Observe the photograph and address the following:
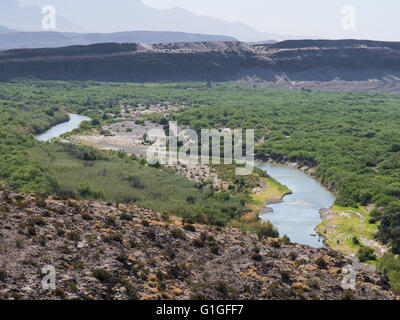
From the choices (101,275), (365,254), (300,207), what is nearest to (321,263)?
(365,254)

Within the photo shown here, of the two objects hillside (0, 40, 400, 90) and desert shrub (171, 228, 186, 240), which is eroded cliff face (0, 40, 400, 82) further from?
desert shrub (171, 228, 186, 240)

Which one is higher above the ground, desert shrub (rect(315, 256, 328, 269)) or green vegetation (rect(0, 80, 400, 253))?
green vegetation (rect(0, 80, 400, 253))

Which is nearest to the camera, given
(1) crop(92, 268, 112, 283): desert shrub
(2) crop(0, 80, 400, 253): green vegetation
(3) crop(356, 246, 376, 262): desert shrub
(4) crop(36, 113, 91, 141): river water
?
(1) crop(92, 268, 112, 283): desert shrub

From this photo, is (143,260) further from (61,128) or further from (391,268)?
(61,128)

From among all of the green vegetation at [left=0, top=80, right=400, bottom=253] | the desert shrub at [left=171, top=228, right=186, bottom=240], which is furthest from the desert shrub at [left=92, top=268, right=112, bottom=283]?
the green vegetation at [left=0, top=80, right=400, bottom=253]

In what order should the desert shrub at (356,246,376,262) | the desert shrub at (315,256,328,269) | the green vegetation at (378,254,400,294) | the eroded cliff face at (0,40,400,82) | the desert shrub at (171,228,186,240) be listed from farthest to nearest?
the eroded cliff face at (0,40,400,82) → the desert shrub at (356,246,376,262) → the desert shrub at (171,228,186,240) → the desert shrub at (315,256,328,269) → the green vegetation at (378,254,400,294)

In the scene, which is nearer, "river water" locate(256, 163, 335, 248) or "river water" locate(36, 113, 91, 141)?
"river water" locate(256, 163, 335, 248)

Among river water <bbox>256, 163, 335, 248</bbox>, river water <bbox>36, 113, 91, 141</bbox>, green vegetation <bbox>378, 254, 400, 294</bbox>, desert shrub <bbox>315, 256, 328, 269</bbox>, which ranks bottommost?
river water <bbox>256, 163, 335, 248</bbox>
